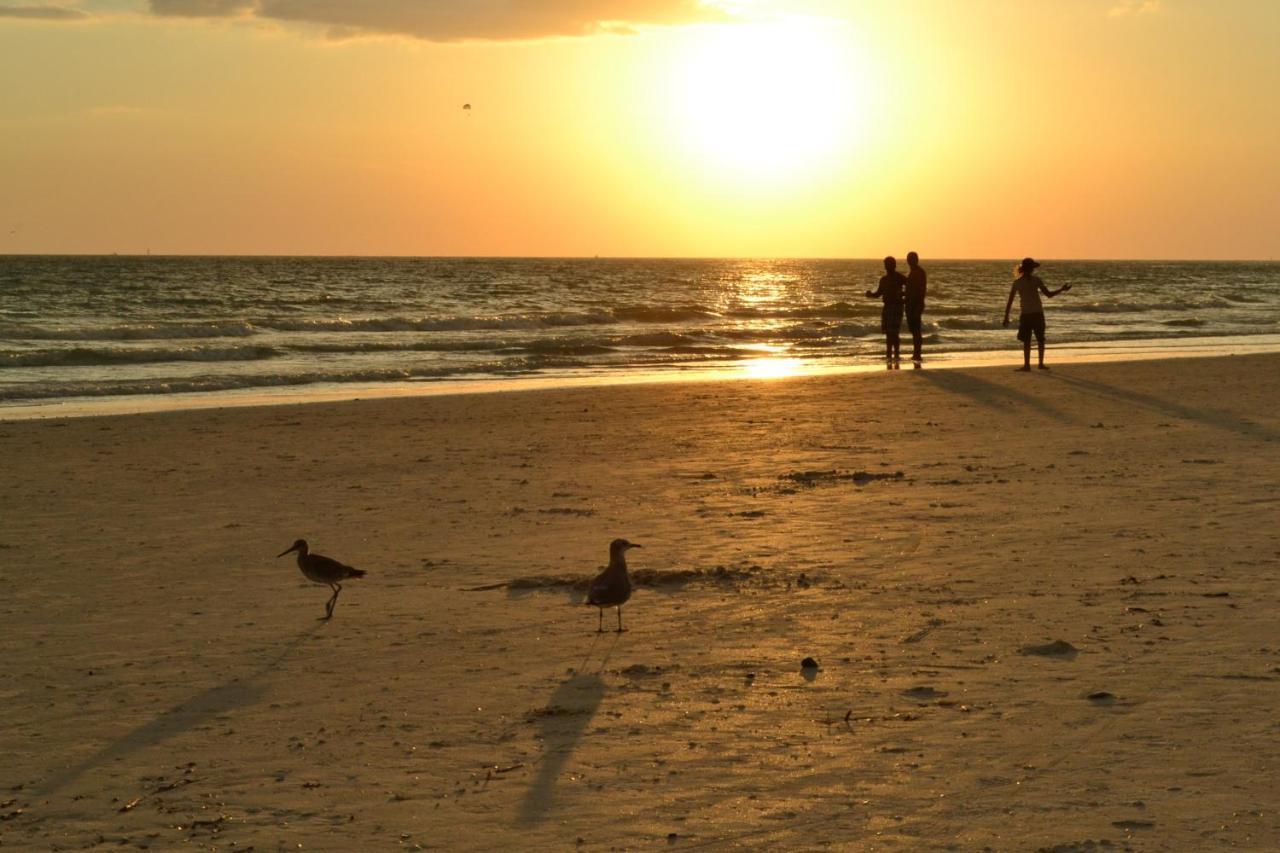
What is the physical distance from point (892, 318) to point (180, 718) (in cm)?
1805

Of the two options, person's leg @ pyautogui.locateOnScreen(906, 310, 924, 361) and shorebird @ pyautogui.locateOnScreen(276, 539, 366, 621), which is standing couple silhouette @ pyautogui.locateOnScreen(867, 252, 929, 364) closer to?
person's leg @ pyautogui.locateOnScreen(906, 310, 924, 361)

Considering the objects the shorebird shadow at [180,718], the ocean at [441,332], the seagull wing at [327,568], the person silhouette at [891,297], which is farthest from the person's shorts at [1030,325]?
the shorebird shadow at [180,718]

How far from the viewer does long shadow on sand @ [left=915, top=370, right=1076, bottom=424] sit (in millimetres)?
16016

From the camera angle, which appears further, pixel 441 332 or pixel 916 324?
pixel 441 332

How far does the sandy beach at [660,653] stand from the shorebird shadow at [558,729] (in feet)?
0.07

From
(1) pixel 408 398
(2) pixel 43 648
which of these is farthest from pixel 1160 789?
(1) pixel 408 398

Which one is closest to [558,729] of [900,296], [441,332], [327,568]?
[327,568]

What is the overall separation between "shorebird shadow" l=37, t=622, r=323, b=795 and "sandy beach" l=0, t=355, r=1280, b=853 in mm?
22

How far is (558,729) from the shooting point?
577 cm

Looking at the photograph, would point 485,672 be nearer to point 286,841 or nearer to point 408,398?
point 286,841

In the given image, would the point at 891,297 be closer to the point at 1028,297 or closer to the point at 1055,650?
the point at 1028,297

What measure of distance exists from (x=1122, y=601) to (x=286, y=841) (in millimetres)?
4531

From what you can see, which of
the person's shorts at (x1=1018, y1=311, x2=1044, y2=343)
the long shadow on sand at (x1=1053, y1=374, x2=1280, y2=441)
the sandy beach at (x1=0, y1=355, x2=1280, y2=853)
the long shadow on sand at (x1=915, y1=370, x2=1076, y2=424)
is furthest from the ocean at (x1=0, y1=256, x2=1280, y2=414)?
the sandy beach at (x1=0, y1=355, x2=1280, y2=853)

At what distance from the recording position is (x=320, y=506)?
11.1 metres
